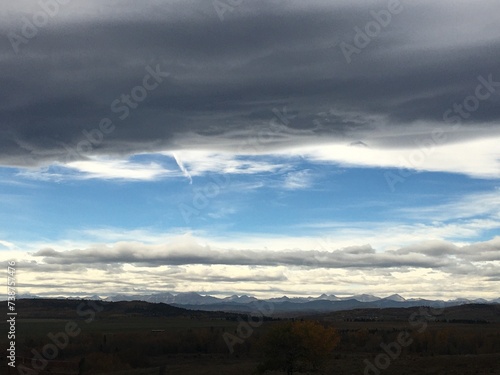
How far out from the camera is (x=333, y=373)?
252 feet

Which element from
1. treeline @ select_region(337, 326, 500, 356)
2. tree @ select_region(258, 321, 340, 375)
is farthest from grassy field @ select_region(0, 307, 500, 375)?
tree @ select_region(258, 321, 340, 375)

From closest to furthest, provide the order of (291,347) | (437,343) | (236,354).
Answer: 1. (291,347)
2. (236,354)
3. (437,343)

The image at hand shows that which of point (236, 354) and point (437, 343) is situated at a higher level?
point (437, 343)

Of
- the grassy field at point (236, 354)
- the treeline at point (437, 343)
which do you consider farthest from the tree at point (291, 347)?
the treeline at point (437, 343)

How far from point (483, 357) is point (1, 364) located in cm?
5410

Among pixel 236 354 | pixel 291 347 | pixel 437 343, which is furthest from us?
pixel 437 343

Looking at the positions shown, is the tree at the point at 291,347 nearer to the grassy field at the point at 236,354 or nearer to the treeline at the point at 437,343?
the grassy field at the point at 236,354

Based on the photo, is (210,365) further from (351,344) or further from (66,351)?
(351,344)

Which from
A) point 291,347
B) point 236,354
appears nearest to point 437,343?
point 236,354

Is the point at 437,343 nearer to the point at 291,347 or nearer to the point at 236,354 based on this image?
the point at 236,354

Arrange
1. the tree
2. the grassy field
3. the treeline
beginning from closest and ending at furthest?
the tree < the grassy field < the treeline

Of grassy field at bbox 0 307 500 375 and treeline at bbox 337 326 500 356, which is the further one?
treeline at bbox 337 326 500 356

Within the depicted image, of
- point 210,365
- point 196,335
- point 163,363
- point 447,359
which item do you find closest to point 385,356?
point 447,359

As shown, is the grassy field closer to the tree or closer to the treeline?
the treeline
